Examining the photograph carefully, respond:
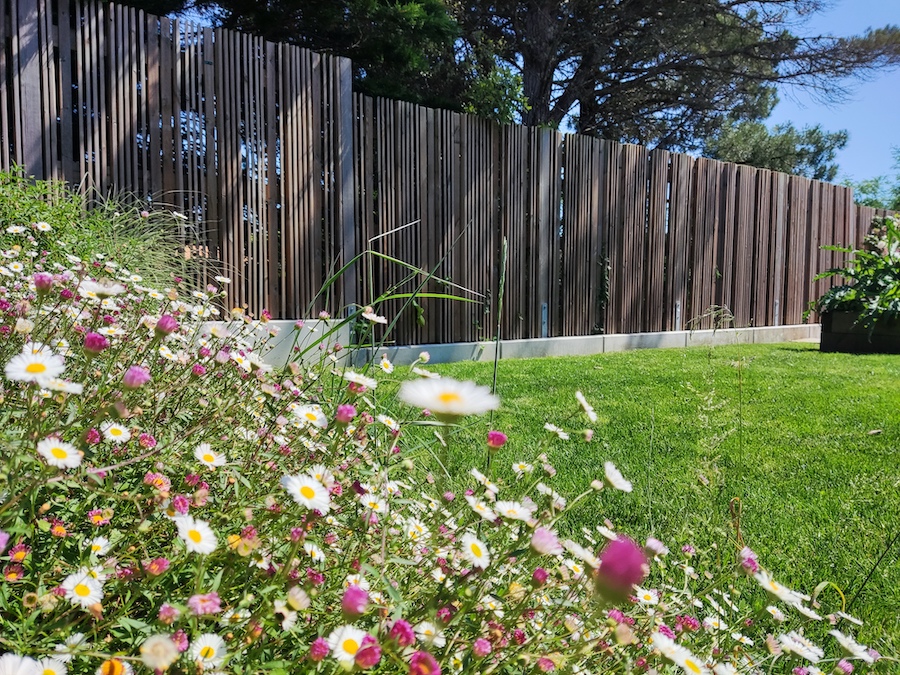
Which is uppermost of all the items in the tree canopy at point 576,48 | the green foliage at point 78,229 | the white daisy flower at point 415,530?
the tree canopy at point 576,48

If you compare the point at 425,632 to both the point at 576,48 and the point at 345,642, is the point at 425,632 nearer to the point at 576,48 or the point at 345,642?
the point at 345,642

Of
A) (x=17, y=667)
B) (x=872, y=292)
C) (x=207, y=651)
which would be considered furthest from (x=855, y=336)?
(x=17, y=667)

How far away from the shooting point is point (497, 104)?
5738mm

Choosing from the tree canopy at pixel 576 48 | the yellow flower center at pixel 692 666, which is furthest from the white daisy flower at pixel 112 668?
the tree canopy at pixel 576 48

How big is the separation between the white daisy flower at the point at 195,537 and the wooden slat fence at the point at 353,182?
51.8 inches

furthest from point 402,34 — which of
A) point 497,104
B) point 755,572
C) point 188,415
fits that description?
point 755,572

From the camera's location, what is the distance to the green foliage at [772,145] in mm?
13242

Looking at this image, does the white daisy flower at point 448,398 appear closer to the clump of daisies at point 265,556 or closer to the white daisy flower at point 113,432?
the clump of daisies at point 265,556

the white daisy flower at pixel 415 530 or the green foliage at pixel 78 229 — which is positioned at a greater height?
the green foliage at pixel 78 229

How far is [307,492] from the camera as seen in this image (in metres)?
0.54

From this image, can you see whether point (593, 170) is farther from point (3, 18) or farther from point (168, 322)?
point (168, 322)

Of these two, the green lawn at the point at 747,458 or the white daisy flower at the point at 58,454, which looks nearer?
the white daisy flower at the point at 58,454

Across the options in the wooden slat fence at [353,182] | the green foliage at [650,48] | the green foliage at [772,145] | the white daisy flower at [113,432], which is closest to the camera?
the white daisy flower at [113,432]

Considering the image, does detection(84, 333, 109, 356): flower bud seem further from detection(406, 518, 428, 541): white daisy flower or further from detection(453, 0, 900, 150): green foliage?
detection(453, 0, 900, 150): green foliage
